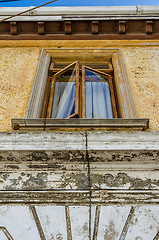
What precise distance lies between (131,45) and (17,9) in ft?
10.1

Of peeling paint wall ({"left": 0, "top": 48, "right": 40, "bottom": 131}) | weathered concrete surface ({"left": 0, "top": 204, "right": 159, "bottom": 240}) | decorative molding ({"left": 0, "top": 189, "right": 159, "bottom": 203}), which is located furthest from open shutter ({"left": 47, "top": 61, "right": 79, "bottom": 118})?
weathered concrete surface ({"left": 0, "top": 204, "right": 159, "bottom": 240})

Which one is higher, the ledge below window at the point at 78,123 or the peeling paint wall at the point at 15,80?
the peeling paint wall at the point at 15,80

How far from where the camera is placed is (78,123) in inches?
125

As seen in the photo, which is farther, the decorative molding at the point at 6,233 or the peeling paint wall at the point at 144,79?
the peeling paint wall at the point at 144,79

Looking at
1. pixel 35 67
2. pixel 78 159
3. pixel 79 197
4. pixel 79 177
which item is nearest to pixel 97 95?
pixel 35 67

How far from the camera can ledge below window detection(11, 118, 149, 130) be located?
3.16m

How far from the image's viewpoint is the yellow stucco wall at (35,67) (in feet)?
12.0

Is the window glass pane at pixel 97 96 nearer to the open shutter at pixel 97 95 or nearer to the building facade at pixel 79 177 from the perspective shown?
the open shutter at pixel 97 95

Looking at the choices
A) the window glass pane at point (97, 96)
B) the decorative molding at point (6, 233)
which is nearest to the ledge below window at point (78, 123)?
the window glass pane at point (97, 96)

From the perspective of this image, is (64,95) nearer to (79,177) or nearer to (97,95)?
(97,95)

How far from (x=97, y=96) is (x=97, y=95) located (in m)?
0.03

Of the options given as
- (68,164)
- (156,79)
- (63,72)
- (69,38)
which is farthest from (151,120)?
(69,38)

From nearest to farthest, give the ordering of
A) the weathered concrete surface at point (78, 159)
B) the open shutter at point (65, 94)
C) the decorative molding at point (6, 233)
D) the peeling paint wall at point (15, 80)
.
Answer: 1. the decorative molding at point (6, 233)
2. the weathered concrete surface at point (78, 159)
3. the peeling paint wall at point (15, 80)
4. the open shutter at point (65, 94)

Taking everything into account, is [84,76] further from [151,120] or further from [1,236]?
[1,236]
